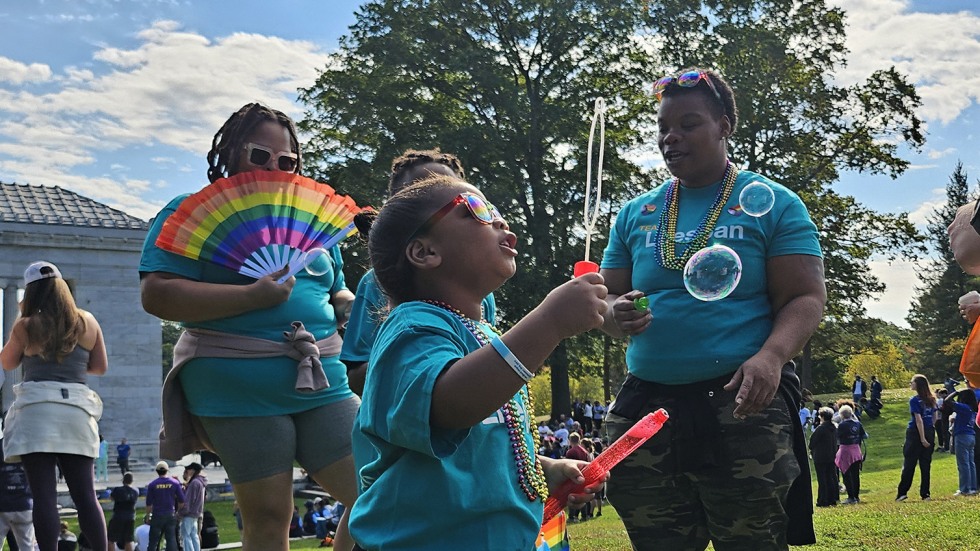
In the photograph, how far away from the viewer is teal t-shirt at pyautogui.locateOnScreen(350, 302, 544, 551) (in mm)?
2312

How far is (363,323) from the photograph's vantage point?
4125mm

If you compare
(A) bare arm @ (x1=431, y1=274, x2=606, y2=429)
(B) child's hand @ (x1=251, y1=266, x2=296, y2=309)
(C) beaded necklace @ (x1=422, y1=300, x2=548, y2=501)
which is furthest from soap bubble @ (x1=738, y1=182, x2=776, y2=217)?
(B) child's hand @ (x1=251, y1=266, x2=296, y2=309)

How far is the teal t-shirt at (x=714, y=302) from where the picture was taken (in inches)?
143

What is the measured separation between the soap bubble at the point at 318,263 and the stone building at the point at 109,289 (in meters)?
38.4

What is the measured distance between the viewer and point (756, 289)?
3.74m

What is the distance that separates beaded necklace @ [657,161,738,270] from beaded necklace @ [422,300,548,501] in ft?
4.35

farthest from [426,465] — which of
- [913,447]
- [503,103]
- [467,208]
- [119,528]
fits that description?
[503,103]

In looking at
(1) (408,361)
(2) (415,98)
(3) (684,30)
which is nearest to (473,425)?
(1) (408,361)

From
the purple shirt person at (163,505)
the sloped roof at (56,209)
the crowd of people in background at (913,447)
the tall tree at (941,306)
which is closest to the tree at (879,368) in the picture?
the tall tree at (941,306)

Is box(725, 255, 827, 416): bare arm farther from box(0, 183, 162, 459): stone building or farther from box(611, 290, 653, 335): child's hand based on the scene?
box(0, 183, 162, 459): stone building

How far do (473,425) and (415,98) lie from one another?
31.9 metres

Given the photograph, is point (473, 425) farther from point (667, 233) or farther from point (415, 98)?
point (415, 98)

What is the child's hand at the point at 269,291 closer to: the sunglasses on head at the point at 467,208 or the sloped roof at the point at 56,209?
the sunglasses on head at the point at 467,208

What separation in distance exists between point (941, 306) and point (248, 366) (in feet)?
244
